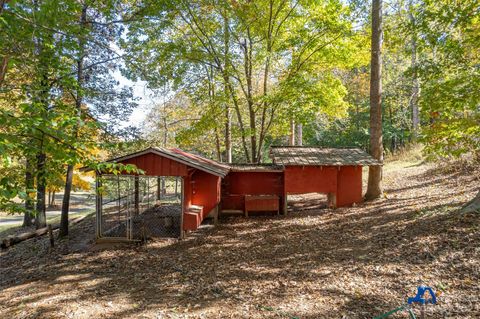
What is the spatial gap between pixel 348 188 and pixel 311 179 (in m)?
1.68

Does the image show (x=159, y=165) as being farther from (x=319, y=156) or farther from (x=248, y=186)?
(x=319, y=156)

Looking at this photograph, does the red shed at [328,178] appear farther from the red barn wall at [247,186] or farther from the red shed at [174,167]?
the red shed at [174,167]

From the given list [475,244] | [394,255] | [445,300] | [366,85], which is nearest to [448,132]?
[475,244]

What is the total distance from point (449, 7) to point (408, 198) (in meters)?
6.67

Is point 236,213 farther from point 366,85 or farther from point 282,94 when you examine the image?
point 366,85

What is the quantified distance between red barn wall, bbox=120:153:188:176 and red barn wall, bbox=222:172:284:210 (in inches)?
162

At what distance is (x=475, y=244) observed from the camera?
19.1 ft

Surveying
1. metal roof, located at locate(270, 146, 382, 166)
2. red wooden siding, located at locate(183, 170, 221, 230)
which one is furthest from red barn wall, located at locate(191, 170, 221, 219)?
metal roof, located at locate(270, 146, 382, 166)

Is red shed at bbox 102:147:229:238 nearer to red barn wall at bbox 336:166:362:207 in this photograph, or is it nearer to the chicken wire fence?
the chicken wire fence

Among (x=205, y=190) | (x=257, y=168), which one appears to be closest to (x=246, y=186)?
(x=257, y=168)

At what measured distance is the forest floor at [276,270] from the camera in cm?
512

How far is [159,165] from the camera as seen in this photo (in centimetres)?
1023

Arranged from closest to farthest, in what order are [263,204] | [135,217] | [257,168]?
[263,204], [257,168], [135,217]

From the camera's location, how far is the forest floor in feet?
16.8
